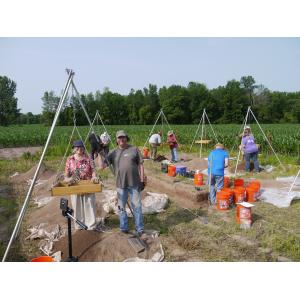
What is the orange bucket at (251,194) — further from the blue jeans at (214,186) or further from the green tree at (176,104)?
the green tree at (176,104)

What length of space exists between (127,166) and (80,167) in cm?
82

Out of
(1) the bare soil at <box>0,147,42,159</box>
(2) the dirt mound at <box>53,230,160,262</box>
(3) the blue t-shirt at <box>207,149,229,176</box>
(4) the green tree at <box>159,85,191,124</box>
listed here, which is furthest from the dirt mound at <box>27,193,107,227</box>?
Result: (4) the green tree at <box>159,85,191,124</box>

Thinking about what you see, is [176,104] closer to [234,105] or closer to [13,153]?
[234,105]

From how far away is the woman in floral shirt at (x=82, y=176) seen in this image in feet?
16.2

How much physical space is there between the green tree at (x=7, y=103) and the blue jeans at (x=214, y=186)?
44.1 m

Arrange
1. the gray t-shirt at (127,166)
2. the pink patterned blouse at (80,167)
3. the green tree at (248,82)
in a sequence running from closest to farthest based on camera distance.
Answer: the gray t-shirt at (127,166) → the pink patterned blouse at (80,167) → the green tree at (248,82)

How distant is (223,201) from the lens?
6469mm

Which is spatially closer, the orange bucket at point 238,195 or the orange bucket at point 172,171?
the orange bucket at point 238,195

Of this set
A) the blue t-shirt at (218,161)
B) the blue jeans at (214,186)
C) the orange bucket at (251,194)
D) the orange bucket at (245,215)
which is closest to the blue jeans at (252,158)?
the orange bucket at (251,194)

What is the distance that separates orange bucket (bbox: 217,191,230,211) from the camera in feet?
21.2

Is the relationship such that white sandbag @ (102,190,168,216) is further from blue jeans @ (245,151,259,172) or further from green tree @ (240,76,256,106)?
green tree @ (240,76,256,106)

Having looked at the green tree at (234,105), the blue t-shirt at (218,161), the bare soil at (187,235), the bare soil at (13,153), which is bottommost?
the bare soil at (187,235)

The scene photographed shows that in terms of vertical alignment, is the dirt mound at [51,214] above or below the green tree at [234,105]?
below

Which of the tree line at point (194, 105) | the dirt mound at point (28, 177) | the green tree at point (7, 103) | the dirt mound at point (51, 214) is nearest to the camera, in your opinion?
the dirt mound at point (51, 214)
